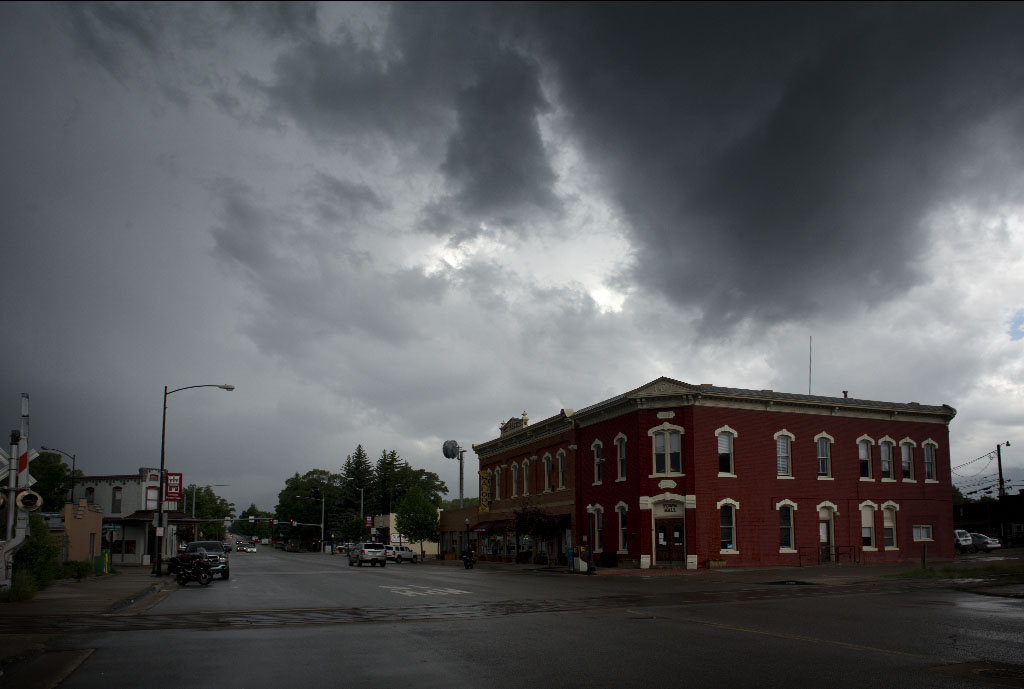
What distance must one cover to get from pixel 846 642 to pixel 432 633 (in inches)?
284

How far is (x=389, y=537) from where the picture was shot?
106875 millimetres

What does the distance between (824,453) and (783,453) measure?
9.49ft

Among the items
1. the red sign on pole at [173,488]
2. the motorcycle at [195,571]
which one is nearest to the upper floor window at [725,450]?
the motorcycle at [195,571]

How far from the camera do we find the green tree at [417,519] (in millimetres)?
83812

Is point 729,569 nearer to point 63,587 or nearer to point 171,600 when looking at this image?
point 171,600

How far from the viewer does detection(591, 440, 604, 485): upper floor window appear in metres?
46.8

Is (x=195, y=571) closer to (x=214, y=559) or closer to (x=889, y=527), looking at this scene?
(x=214, y=559)

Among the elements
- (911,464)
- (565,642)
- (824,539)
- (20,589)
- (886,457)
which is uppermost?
(886,457)

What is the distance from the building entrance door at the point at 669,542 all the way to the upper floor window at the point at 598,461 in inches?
238

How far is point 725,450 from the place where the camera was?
42094mm

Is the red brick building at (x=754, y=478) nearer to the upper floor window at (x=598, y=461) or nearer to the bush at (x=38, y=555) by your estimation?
the upper floor window at (x=598, y=461)

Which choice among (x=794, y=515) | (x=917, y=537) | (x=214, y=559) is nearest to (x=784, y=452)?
(x=794, y=515)

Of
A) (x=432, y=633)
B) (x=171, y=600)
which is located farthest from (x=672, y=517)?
(x=432, y=633)

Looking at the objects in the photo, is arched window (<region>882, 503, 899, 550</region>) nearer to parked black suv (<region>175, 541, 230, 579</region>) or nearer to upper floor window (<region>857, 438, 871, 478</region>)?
upper floor window (<region>857, 438, 871, 478</region>)
